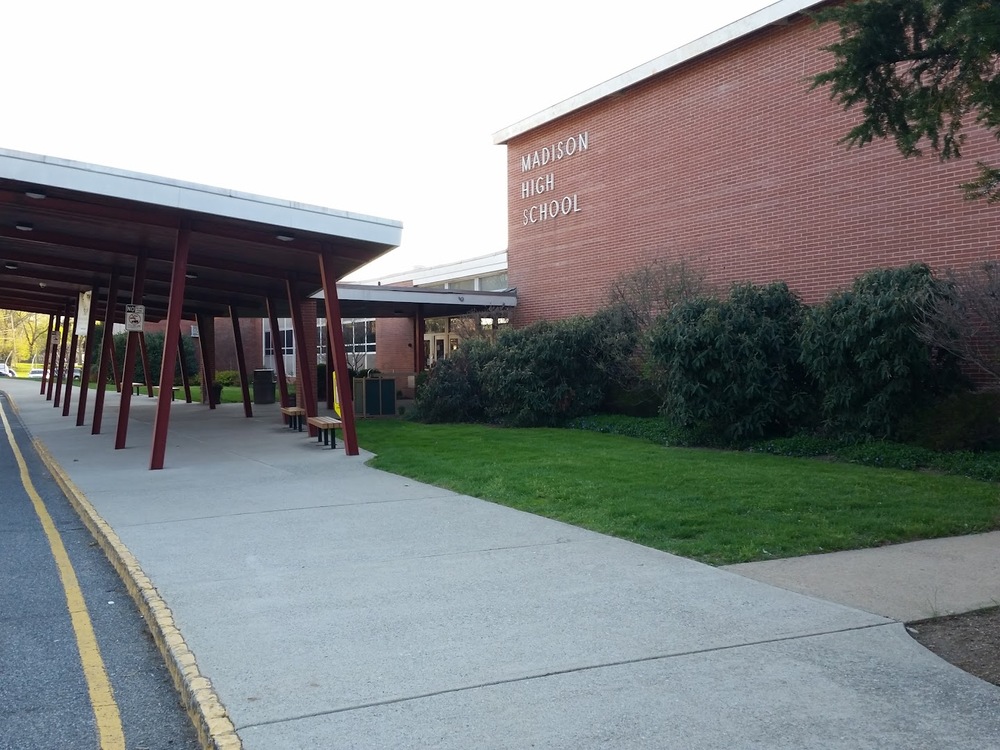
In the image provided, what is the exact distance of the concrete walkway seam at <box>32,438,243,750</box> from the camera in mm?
4395

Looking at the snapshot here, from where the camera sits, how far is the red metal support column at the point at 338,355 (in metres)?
16.2

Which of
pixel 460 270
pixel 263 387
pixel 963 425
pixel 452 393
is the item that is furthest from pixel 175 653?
pixel 460 270

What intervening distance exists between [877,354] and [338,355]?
886cm

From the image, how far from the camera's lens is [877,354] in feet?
45.3

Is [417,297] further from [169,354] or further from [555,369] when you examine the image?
[169,354]

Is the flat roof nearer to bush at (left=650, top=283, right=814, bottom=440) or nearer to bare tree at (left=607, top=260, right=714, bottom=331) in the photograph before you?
bare tree at (left=607, top=260, right=714, bottom=331)

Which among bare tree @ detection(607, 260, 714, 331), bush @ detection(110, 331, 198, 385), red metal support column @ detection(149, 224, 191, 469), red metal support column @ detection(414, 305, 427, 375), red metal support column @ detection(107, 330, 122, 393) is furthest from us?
bush @ detection(110, 331, 198, 385)

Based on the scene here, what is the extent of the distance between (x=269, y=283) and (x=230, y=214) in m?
10.9

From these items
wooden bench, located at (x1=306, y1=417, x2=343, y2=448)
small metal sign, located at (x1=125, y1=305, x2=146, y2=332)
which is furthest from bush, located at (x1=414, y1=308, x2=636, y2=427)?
small metal sign, located at (x1=125, y1=305, x2=146, y2=332)

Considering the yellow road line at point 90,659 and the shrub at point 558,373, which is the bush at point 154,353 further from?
the yellow road line at point 90,659

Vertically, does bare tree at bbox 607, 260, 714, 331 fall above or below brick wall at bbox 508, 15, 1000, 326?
below

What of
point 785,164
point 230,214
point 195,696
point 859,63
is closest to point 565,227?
point 785,164

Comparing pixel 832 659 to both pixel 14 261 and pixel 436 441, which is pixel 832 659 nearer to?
pixel 436 441

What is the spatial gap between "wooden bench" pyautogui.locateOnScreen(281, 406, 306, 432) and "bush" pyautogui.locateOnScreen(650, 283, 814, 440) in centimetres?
887
